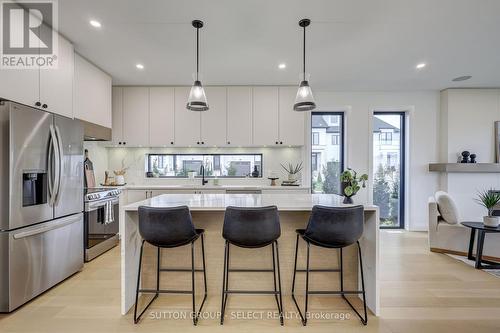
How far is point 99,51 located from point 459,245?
562cm

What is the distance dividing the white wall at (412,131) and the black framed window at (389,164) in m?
0.19

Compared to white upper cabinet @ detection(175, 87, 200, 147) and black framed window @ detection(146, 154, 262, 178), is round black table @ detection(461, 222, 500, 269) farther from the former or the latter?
white upper cabinet @ detection(175, 87, 200, 147)

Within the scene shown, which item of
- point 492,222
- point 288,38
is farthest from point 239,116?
point 492,222

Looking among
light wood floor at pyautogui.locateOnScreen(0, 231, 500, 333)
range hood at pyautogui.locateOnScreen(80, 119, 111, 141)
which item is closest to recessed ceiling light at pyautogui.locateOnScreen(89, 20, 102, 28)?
range hood at pyautogui.locateOnScreen(80, 119, 111, 141)

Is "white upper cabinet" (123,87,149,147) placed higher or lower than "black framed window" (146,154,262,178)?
higher

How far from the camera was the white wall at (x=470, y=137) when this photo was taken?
4512mm

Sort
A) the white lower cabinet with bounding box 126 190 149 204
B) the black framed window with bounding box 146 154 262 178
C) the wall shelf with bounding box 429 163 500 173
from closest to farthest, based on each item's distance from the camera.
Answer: the white lower cabinet with bounding box 126 190 149 204 → the wall shelf with bounding box 429 163 500 173 → the black framed window with bounding box 146 154 262 178

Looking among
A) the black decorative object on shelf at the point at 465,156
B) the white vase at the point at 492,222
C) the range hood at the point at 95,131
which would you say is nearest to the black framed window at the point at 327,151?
the black decorative object on shelf at the point at 465,156

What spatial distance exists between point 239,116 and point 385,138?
9.87 feet

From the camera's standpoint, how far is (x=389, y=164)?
495 cm

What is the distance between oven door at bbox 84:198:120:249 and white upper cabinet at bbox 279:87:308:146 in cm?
296

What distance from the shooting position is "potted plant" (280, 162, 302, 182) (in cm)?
461

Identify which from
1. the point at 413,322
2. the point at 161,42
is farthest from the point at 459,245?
the point at 161,42

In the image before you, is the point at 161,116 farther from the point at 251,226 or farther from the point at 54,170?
the point at 251,226
